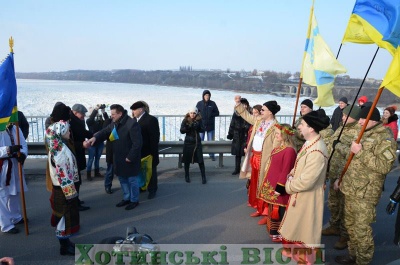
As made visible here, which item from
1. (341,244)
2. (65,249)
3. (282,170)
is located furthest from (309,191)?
(65,249)

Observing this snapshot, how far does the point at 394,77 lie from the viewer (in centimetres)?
332

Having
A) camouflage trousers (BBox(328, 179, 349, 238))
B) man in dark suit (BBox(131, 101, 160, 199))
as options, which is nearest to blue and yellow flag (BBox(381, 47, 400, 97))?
camouflage trousers (BBox(328, 179, 349, 238))

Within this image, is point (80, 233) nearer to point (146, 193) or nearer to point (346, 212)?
point (146, 193)

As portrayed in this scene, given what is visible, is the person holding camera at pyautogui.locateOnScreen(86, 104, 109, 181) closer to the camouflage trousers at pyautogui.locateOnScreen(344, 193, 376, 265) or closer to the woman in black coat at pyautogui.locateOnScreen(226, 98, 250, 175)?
the woman in black coat at pyautogui.locateOnScreen(226, 98, 250, 175)

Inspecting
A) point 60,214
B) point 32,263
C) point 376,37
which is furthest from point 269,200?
point 32,263

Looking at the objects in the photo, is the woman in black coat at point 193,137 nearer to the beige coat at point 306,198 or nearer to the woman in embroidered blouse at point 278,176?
the woman in embroidered blouse at point 278,176

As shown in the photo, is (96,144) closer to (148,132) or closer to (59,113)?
(148,132)

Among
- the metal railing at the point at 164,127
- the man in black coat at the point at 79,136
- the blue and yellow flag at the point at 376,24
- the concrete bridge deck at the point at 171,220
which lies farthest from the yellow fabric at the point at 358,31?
the metal railing at the point at 164,127

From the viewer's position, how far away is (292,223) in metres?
3.88

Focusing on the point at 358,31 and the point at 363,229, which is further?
the point at 358,31

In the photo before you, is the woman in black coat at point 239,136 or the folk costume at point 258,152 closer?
the folk costume at point 258,152

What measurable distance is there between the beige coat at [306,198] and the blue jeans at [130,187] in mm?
2835

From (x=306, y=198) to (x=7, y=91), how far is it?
417 cm

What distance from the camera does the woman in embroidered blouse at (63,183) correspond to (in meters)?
4.07
